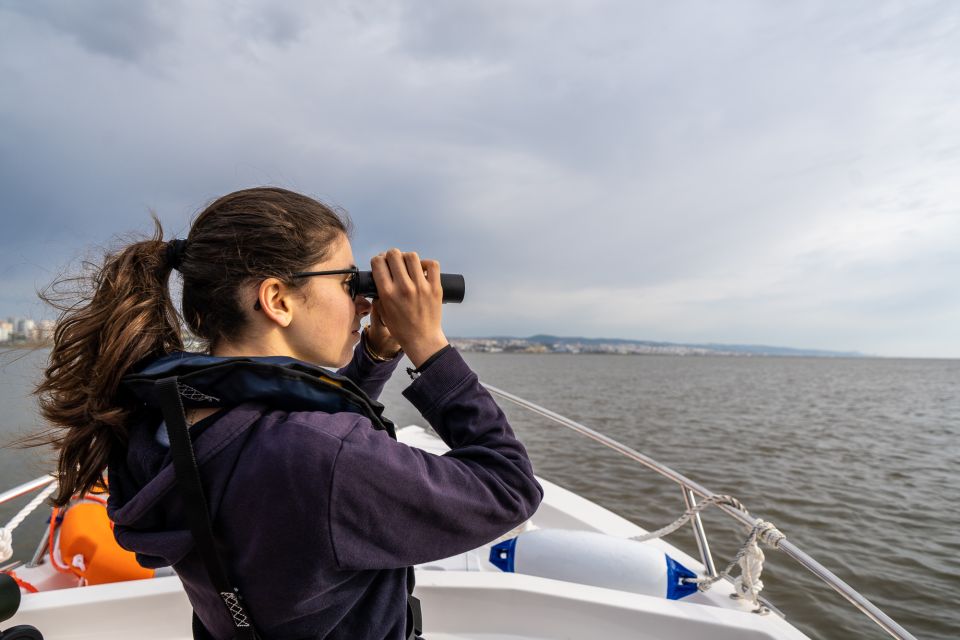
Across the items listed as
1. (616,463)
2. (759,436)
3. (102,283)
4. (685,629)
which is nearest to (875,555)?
(616,463)

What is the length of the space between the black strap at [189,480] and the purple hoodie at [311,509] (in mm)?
22

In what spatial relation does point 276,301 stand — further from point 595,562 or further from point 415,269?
point 595,562

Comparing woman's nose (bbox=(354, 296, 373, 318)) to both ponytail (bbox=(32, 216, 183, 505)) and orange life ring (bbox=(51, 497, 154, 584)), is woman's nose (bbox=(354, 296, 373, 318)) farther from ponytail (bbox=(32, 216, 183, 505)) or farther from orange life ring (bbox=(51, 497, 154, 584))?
orange life ring (bbox=(51, 497, 154, 584))

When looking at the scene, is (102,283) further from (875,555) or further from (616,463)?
(616,463)

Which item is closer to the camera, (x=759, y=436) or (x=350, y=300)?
(x=350, y=300)

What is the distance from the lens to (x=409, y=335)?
100cm

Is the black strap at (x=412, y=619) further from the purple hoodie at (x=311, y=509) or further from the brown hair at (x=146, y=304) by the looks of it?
the brown hair at (x=146, y=304)

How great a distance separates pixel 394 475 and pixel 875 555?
21.8 ft

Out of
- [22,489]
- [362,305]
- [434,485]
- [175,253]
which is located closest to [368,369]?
[362,305]

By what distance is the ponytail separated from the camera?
2.94ft

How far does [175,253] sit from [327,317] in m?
0.33

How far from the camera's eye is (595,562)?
7.47ft

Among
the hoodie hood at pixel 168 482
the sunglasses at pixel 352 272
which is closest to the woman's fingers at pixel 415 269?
the sunglasses at pixel 352 272

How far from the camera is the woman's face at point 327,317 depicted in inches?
39.5
